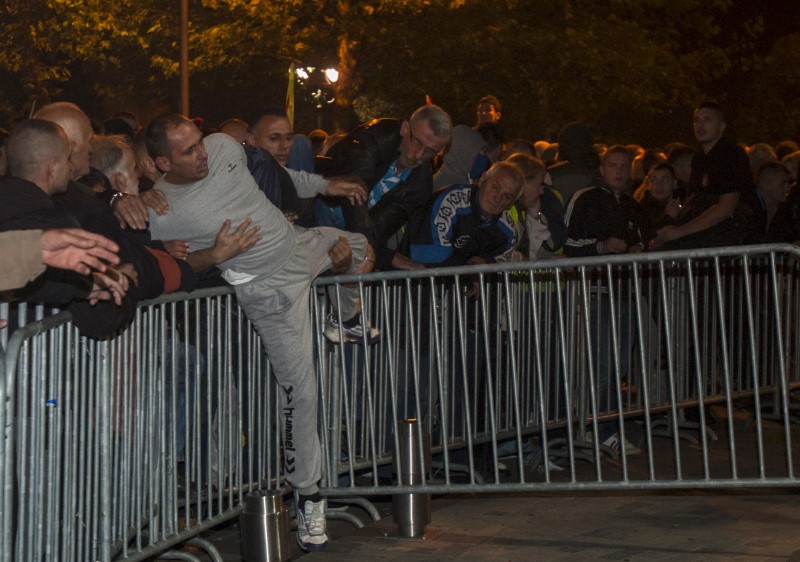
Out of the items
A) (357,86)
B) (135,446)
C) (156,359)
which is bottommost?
(135,446)

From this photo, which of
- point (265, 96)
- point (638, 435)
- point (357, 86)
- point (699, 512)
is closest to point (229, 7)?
point (357, 86)

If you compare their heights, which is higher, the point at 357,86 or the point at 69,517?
the point at 357,86

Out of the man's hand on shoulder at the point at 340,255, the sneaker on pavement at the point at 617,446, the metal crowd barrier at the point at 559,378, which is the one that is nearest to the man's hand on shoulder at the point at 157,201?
the man's hand on shoulder at the point at 340,255

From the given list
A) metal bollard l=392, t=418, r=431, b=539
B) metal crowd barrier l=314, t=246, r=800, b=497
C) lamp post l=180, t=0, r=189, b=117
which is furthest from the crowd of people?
lamp post l=180, t=0, r=189, b=117

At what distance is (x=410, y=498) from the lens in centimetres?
697

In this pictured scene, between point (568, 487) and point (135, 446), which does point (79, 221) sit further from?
point (568, 487)

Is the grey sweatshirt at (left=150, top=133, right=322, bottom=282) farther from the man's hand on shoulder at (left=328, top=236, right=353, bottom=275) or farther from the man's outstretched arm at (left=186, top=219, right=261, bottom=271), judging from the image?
the man's hand on shoulder at (left=328, top=236, right=353, bottom=275)

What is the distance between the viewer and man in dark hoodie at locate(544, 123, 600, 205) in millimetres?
11023

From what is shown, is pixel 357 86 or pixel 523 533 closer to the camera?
pixel 523 533

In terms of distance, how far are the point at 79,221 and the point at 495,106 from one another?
24.7 feet

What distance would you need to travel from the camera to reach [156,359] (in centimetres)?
588

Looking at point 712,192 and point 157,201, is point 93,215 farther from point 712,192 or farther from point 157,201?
point 712,192

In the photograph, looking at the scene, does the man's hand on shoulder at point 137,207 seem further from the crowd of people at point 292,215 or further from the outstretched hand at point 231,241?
the outstretched hand at point 231,241

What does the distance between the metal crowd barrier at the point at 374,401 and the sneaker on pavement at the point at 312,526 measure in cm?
30
